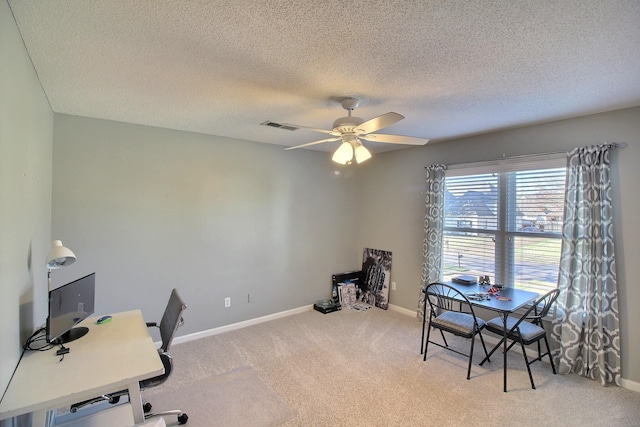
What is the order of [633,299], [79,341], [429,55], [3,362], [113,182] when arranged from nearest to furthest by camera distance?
[3,362] < [429,55] < [79,341] < [633,299] < [113,182]

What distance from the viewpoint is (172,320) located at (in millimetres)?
2262

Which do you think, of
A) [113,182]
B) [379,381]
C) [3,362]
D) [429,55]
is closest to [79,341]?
[3,362]

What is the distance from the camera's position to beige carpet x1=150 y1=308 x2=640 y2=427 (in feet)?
7.50

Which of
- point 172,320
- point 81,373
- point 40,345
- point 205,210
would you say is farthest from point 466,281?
point 40,345

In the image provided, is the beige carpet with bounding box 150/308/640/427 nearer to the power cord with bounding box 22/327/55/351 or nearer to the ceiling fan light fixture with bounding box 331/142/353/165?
the power cord with bounding box 22/327/55/351

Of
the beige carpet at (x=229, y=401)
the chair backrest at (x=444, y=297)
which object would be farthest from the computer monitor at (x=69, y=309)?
the chair backrest at (x=444, y=297)

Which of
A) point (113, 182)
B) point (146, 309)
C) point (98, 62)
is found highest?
point (98, 62)

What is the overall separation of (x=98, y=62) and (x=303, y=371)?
2890 millimetres

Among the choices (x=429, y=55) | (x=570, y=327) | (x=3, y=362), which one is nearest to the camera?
(x=3, y=362)

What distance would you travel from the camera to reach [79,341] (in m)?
2.01

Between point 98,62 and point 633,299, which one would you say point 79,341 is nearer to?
point 98,62

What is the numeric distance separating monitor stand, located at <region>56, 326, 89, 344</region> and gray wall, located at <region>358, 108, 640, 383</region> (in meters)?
3.74

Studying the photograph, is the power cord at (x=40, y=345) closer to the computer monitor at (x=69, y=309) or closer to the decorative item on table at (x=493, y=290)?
the computer monitor at (x=69, y=309)

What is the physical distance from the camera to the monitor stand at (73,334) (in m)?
2.00
